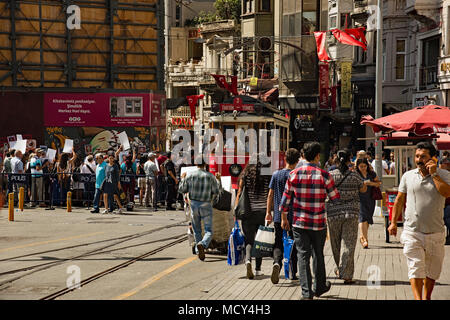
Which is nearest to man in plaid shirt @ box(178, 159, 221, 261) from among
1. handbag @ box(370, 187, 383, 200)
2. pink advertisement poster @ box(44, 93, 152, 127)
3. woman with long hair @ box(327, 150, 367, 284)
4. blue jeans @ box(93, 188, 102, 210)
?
woman with long hair @ box(327, 150, 367, 284)

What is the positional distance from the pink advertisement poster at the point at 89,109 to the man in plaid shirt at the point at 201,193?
20.3 metres

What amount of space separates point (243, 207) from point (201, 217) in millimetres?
2210

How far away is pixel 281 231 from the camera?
438 inches

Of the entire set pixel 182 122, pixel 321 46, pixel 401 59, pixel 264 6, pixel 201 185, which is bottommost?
pixel 201 185

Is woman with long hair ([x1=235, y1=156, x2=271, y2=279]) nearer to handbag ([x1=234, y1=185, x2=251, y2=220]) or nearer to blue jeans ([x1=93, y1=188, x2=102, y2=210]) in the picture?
handbag ([x1=234, y1=185, x2=251, y2=220])

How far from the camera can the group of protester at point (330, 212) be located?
878 centimetres

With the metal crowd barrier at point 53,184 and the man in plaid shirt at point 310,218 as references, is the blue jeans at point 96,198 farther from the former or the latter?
the man in plaid shirt at point 310,218

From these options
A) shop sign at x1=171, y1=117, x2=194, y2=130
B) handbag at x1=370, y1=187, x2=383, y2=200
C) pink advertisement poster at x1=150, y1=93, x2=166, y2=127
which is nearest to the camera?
handbag at x1=370, y1=187, x2=383, y2=200

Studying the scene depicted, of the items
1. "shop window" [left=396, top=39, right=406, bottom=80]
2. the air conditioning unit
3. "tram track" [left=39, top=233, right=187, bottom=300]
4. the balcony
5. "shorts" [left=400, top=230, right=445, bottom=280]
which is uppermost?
the air conditioning unit

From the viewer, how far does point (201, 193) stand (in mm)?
13391

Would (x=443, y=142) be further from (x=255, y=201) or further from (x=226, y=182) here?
(x=255, y=201)

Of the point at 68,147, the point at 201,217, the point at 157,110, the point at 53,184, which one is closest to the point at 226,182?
the point at 201,217

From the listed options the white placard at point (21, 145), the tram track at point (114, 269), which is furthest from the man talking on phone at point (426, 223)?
the white placard at point (21, 145)

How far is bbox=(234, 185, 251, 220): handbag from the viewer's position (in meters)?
11.5
